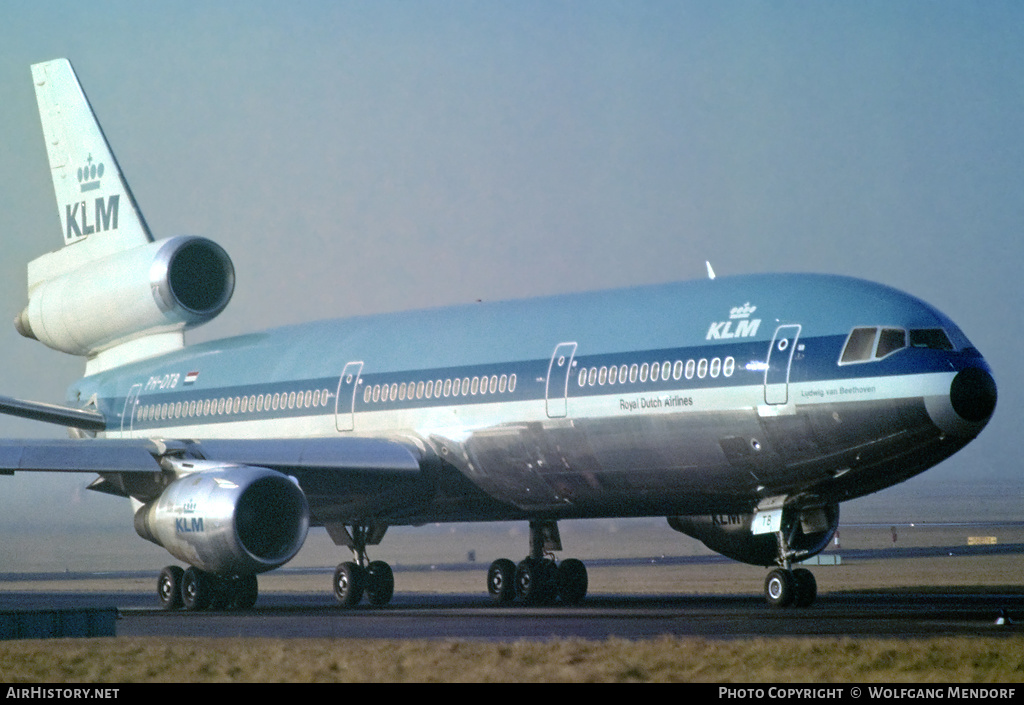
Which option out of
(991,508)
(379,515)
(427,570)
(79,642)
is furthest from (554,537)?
(991,508)

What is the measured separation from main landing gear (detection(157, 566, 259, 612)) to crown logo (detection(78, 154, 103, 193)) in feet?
35.2

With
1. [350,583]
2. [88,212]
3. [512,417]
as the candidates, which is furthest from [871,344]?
[88,212]

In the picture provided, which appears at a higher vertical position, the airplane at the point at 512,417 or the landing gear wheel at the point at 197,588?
the airplane at the point at 512,417

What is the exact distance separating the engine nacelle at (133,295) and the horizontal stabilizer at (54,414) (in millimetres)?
1698

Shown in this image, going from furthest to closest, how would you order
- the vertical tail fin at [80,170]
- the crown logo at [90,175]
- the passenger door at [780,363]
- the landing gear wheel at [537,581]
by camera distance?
the crown logo at [90,175], the vertical tail fin at [80,170], the landing gear wheel at [537,581], the passenger door at [780,363]

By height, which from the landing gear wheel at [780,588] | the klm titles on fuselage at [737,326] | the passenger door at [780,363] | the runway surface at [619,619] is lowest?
the runway surface at [619,619]

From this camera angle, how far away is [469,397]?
24203 millimetres

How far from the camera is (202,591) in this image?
25.5 m

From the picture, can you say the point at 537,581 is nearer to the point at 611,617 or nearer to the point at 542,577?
the point at 542,577

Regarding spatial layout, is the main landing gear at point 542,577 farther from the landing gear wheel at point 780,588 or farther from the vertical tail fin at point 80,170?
the vertical tail fin at point 80,170

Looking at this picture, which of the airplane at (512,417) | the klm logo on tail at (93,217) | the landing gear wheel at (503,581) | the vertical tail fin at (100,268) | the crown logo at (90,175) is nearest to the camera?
the airplane at (512,417)

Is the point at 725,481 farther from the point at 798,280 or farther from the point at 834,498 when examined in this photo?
the point at 798,280

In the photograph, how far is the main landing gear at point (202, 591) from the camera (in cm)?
2550

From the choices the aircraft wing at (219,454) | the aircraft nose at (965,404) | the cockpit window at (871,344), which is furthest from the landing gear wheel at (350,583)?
the aircraft nose at (965,404)
